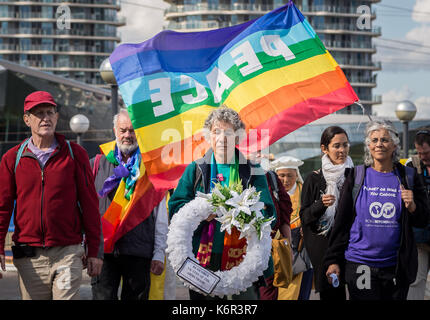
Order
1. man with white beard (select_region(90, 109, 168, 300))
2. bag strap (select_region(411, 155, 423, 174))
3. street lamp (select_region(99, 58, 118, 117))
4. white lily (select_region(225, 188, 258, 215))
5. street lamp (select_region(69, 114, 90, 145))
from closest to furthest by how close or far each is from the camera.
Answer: white lily (select_region(225, 188, 258, 215)) → man with white beard (select_region(90, 109, 168, 300)) → bag strap (select_region(411, 155, 423, 174)) → street lamp (select_region(99, 58, 118, 117)) → street lamp (select_region(69, 114, 90, 145))

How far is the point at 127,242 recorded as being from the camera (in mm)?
5820

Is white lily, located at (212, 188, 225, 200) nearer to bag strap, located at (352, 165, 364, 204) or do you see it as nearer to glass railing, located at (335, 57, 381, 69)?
bag strap, located at (352, 165, 364, 204)

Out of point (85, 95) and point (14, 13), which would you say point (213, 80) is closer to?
point (85, 95)

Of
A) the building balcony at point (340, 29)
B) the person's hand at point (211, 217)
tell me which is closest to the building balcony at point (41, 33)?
the building balcony at point (340, 29)

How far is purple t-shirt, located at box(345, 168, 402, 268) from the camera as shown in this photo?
5.06 metres

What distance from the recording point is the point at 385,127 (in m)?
5.28

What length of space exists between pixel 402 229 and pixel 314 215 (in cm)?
109

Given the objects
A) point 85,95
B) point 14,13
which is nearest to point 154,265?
point 85,95

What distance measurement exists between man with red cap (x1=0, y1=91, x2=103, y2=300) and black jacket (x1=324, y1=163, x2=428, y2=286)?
1.59 metres

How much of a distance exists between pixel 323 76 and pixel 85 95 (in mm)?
33112

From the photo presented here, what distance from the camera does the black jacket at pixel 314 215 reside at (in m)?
6.07

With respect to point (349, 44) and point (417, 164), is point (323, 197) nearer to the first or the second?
point (417, 164)

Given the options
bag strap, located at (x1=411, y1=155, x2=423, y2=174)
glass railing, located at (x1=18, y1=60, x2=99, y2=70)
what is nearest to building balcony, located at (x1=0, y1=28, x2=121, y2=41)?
glass railing, located at (x1=18, y1=60, x2=99, y2=70)

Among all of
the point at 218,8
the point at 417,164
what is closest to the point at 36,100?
the point at 417,164
